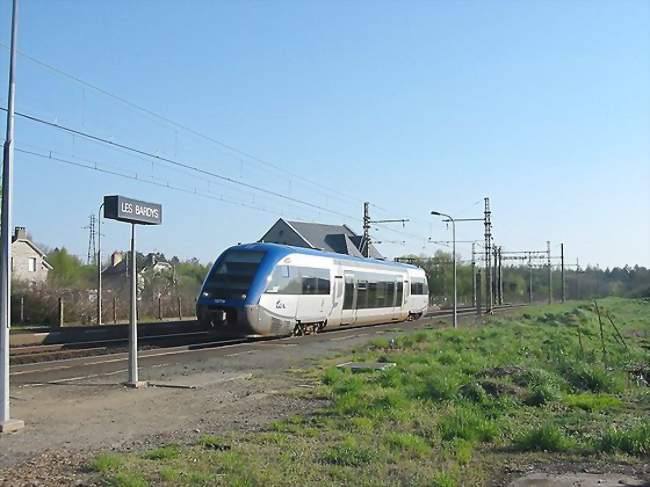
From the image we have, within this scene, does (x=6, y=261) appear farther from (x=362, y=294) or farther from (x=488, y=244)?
(x=488, y=244)

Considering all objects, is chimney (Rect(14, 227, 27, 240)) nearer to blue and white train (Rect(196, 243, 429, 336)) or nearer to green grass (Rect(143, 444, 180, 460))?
blue and white train (Rect(196, 243, 429, 336))

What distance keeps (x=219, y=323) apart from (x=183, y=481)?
18.7 meters

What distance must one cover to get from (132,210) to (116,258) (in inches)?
3000

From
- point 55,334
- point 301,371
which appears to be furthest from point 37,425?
point 55,334

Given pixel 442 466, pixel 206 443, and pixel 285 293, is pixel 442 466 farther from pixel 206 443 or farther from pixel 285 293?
pixel 285 293

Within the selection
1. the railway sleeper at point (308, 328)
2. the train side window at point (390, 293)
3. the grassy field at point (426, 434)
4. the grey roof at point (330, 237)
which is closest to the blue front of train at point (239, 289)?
the railway sleeper at point (308, 328)

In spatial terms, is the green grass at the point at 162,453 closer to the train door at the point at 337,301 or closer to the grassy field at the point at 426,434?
the grassy field at the point at 426,434

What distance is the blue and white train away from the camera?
25.4 m

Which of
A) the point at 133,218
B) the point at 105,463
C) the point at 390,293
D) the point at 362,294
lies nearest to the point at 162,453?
the point at 105,463

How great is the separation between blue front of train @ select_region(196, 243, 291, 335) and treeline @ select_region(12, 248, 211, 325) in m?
6.00

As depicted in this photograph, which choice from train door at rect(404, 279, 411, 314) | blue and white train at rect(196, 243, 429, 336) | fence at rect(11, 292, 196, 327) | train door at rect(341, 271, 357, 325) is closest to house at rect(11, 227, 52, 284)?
fence at rect(11, 292, 196, 327)

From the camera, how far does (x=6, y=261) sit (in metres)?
9.62

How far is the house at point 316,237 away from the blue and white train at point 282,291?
38823 mm

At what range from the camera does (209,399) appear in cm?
1234
